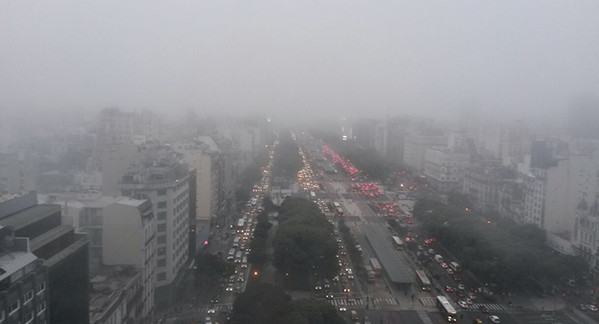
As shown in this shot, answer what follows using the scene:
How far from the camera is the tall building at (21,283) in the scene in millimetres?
3168

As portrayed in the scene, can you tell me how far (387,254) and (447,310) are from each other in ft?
8.46

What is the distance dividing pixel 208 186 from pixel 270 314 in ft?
19.8

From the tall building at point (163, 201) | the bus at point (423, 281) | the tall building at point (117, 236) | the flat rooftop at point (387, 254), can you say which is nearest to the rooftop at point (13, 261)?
the tall building at point (117, 236)

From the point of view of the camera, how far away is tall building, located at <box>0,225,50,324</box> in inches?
125

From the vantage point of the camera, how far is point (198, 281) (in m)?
7.45

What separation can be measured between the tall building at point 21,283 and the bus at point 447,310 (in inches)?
182

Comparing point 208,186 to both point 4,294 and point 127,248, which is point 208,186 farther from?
point 4,294

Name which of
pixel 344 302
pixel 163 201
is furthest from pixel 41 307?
pixel 344 302

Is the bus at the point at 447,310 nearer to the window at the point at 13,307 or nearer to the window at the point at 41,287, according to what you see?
the window at the point at 41,287

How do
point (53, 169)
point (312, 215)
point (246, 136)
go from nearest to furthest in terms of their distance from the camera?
point (312, 215) < point (53, 169) < point (246, 136)

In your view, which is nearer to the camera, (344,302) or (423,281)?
(344,302)

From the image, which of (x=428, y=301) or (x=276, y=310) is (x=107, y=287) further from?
(x=428, y=301)

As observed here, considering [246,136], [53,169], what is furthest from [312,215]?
[246,136]

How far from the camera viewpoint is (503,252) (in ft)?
25.6
